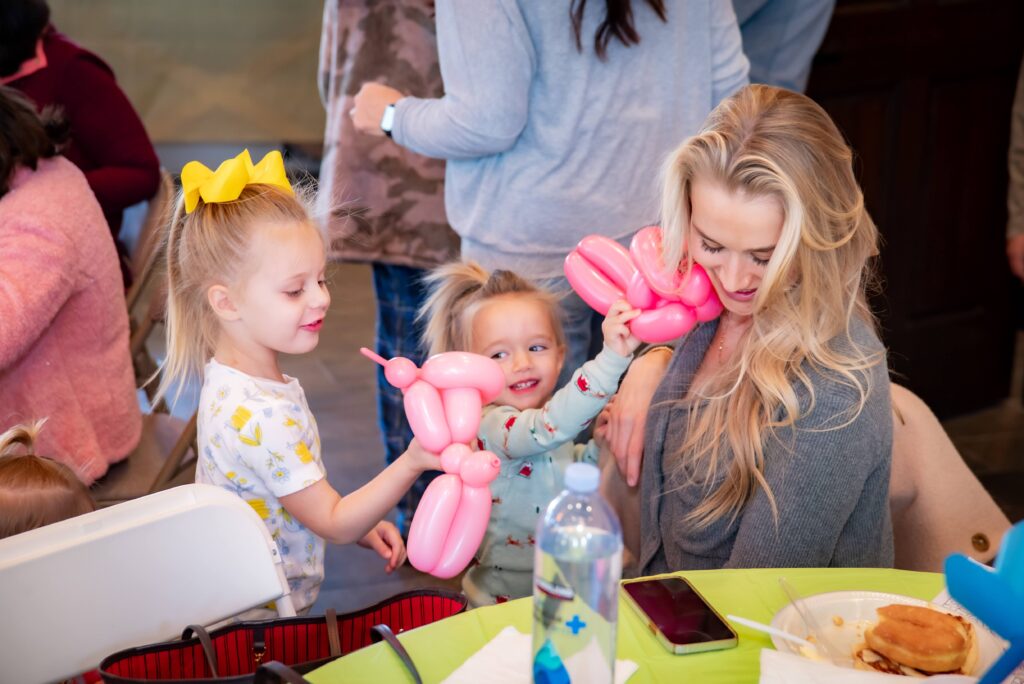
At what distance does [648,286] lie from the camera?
1.63 metres

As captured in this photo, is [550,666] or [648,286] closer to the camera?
[550,666]

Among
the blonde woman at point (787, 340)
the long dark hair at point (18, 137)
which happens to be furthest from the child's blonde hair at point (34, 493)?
the blonde woman at point (787, 340)

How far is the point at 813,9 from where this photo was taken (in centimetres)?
271

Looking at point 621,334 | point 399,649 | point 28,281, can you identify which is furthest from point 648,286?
point 28,281

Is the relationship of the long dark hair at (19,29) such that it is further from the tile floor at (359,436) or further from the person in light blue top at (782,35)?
the person in light blue top at (782,35)

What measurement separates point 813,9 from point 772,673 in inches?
78.9

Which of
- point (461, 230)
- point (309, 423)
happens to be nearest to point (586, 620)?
point (309, 423)

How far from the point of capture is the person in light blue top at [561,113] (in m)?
1.93

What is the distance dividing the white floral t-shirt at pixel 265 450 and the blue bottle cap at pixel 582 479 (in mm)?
703

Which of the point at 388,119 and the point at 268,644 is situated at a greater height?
the point at 388,119

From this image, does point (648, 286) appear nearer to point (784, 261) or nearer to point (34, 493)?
point (784, 261)

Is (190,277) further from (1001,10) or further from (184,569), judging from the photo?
(1001,10)

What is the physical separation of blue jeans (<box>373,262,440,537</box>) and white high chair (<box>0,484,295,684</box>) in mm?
1118

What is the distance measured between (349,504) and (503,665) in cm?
46
